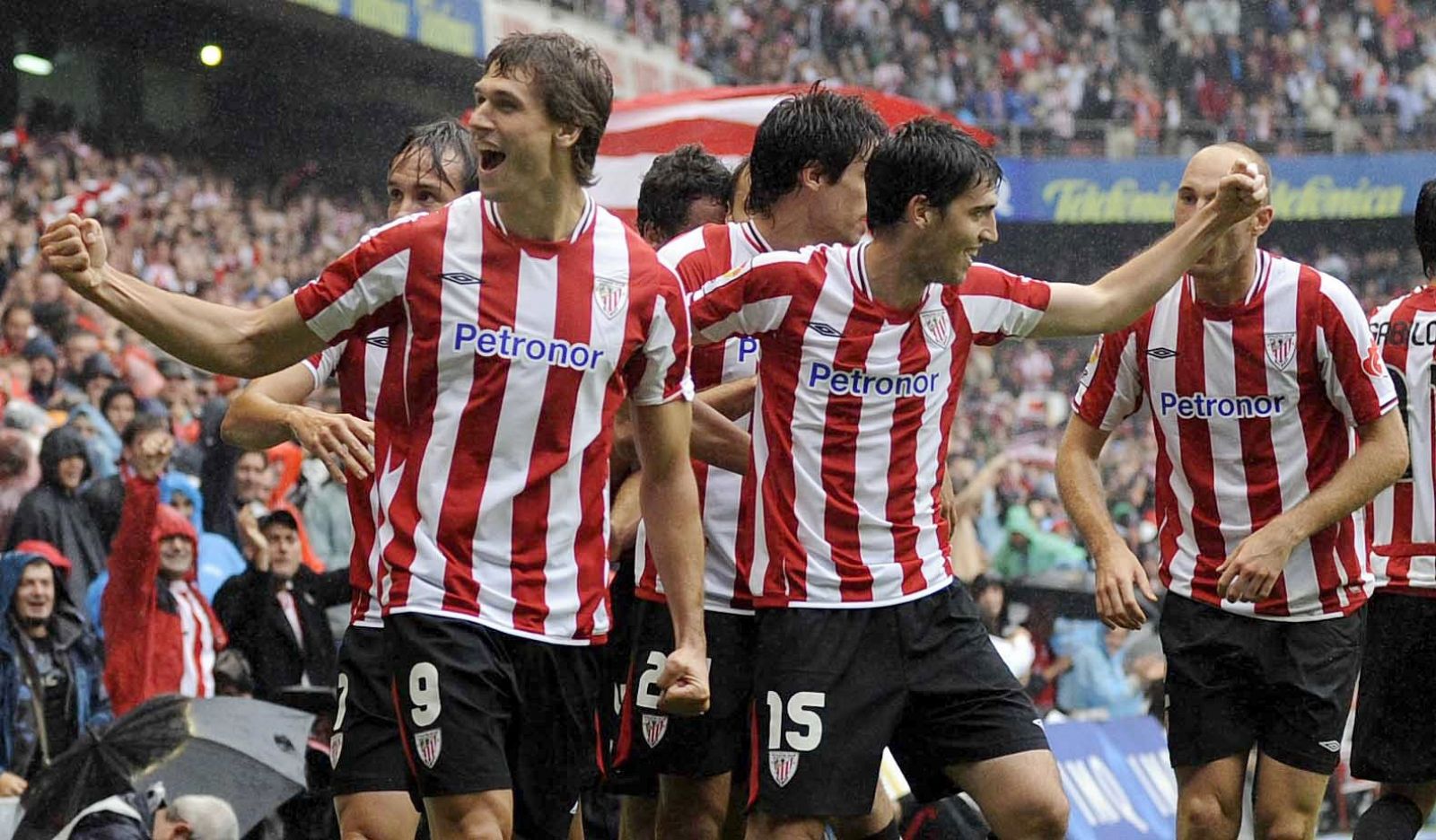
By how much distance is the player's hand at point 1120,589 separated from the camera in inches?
199

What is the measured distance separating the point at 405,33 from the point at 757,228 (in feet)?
58.9

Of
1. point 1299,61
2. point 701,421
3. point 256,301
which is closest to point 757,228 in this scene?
point 701,421

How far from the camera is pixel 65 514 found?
8.59 meters

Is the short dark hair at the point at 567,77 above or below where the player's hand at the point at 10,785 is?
above

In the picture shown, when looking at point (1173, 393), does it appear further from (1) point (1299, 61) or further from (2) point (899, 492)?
(1) point (1299, 61)

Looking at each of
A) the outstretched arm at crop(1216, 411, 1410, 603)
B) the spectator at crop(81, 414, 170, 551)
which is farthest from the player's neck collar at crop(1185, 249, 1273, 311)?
the spectator at crop(81, 414, 170, 551)

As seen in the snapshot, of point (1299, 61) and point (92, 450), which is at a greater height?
point (1299, 61)

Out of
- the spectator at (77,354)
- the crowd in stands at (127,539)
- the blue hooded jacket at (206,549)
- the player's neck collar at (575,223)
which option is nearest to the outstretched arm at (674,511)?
the player's neck collar at (575,223)

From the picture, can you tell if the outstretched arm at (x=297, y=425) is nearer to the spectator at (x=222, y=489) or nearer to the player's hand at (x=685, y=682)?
the player's hand at (x=685, y=682)

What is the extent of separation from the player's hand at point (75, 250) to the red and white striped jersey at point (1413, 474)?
3816 mm

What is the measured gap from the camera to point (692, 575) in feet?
13.4

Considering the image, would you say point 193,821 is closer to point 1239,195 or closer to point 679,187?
point 679,187

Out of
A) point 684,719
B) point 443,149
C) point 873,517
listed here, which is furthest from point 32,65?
point 873,517

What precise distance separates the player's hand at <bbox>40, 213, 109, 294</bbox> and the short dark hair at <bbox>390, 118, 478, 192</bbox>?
1.57 meters
